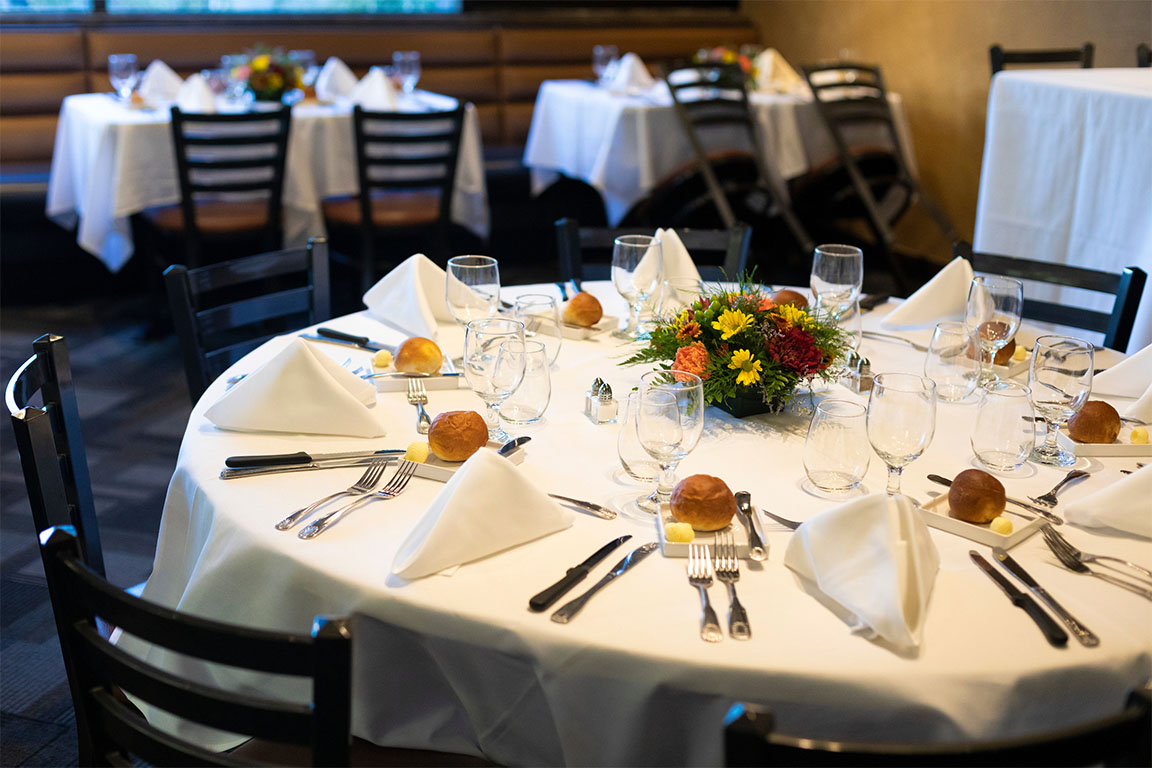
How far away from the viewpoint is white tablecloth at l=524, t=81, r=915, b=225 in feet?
15.4

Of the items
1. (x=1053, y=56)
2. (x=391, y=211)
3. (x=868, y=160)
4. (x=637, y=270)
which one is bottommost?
(x=391, y=211)

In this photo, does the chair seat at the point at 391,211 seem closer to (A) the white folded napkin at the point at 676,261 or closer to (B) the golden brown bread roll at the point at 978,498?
(A) the white folded napkin at the point at 676,261

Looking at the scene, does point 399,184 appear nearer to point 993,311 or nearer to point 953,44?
point 993,311

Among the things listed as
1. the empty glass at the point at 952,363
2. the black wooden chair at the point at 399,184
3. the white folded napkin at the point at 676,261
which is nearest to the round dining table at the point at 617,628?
the empty glass at the point at 952,363

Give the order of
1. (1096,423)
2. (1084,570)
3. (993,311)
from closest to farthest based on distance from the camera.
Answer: (1084,570) → (1096,423) → (993,311)

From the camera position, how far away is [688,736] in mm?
1063

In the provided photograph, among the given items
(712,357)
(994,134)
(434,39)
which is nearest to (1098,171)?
(994,134)

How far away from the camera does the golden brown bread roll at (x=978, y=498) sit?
48.9 inches

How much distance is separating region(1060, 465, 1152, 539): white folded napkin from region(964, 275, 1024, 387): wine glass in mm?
559

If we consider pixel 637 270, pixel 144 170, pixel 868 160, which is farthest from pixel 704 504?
pixel 868 160

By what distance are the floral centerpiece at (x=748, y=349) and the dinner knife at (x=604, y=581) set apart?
1.25 ft

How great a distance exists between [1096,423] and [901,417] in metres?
0.42

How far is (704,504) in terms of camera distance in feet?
3.98

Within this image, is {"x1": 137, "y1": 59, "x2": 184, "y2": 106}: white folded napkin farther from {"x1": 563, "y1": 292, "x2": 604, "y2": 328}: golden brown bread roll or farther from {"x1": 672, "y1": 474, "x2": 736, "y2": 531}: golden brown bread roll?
{"x1": 672, "y1": 474, "x2": 736, "y2": 531}: golden brown bread roll
